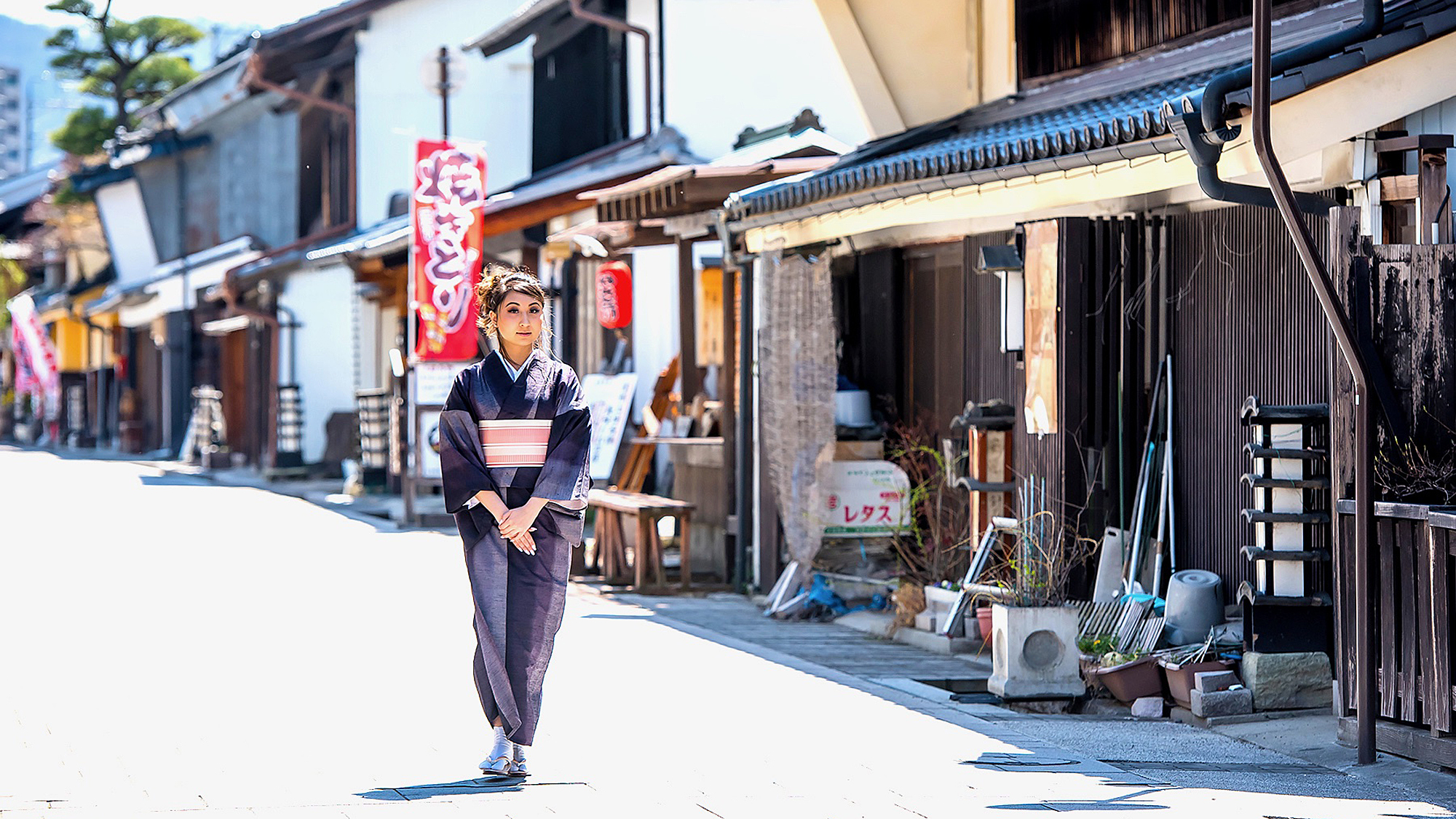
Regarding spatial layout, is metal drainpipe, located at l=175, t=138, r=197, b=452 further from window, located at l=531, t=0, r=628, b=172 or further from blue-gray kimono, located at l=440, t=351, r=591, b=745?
blue-gray kimono, located at l=440, t=351, r=591, b=745

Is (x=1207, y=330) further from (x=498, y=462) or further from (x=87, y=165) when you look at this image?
(x=87, y=165)

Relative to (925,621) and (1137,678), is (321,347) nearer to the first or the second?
(925,621)

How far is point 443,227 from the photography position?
60.0ft

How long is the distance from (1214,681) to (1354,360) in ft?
7.18

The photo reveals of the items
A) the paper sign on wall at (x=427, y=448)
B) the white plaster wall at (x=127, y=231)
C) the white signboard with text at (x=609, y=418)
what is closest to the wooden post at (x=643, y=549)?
the white signboard with text at (x=609, y=418)

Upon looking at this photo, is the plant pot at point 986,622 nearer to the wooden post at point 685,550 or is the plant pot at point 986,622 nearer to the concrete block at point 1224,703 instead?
the concrete block at point 1224,703

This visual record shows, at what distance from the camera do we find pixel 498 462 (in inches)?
262

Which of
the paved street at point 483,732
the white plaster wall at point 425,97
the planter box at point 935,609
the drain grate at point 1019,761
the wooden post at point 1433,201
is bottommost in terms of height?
the drain grate at point 1019,761

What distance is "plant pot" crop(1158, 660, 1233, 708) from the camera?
854cm

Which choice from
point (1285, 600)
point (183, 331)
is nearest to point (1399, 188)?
point (1285, 600)

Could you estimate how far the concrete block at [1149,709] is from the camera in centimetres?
868

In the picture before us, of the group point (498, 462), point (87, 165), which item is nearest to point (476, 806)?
point (498, 462)

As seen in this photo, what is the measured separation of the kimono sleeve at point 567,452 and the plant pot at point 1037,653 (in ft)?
10.1

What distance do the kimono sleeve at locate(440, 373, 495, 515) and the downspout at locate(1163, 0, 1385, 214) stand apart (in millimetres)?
3542
